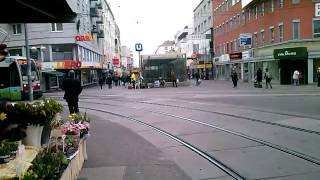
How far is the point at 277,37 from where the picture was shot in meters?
49.4

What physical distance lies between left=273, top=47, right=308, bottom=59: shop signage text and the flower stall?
124 ft

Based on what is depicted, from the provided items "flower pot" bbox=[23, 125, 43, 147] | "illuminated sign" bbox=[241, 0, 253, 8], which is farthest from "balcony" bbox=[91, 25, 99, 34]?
"flower pot" bbox=[23, 125, 43, 147]

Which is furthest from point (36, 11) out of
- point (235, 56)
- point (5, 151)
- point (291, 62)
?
point (235, 56)

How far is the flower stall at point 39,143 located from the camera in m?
5.96

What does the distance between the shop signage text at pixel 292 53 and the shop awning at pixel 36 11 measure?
127 feet

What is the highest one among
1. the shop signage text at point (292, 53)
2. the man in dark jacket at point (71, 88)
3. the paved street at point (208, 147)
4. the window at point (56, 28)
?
the window at point (56, 28)

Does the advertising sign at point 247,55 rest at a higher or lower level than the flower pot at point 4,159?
higher

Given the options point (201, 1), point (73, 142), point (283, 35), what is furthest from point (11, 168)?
point (201, 1)

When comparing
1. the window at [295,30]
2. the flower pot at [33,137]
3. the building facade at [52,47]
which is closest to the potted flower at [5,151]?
the flower pot at [33,137]

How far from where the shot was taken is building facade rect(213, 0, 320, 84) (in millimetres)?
45156

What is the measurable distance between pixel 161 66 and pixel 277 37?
12153 millimetres

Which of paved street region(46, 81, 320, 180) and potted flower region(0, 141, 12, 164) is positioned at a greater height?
potted flower region(0, 141, 12, 164)

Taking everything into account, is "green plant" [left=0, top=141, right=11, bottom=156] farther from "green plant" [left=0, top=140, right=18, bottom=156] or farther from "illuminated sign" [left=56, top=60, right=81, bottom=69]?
"illuminated sign" [left=56, top=60, right=81, bottom=69]

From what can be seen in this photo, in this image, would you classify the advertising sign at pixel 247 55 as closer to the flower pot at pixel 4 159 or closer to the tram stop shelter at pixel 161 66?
the tram stop shelter at pixel 161 66
